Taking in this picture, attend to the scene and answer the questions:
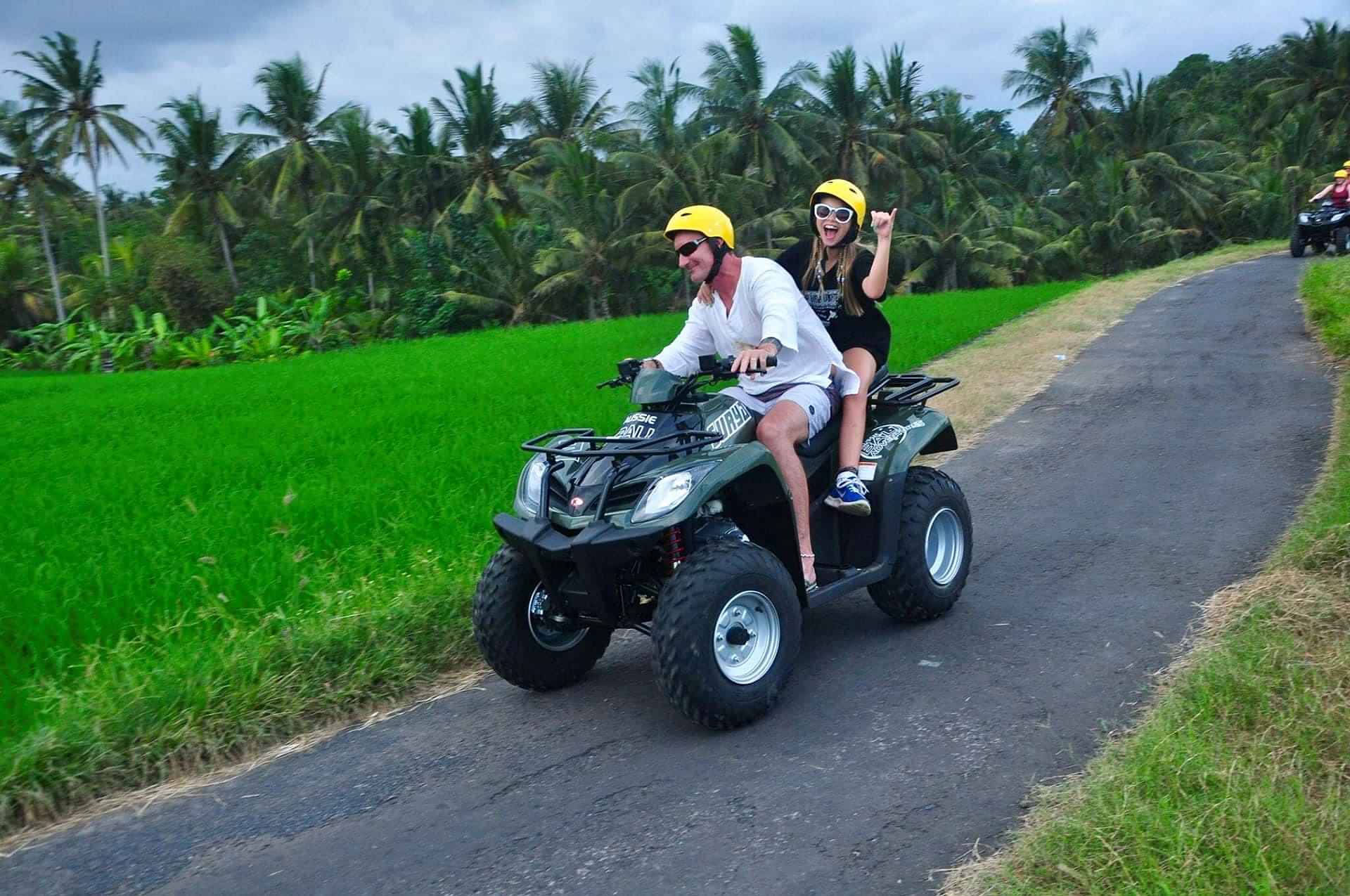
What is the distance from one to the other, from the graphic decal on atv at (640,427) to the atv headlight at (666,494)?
36 centimetres

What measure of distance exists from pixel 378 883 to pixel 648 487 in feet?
5.16

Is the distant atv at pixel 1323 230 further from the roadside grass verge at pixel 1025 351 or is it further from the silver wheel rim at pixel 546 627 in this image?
the silver wheel rim at pixel 546 627

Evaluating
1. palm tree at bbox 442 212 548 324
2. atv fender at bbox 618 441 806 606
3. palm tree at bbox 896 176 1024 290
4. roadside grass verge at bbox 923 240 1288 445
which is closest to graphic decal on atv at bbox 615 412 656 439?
atv fender at bbox 618 441 806 606

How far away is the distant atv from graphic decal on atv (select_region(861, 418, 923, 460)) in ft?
70.9

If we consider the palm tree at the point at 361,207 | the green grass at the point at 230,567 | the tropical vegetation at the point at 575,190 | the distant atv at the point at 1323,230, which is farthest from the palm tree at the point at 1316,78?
the green grass at the point at 230,567

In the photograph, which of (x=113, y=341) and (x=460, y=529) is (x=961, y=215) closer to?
(x=113, y=341)

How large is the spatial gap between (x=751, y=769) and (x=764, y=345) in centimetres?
159

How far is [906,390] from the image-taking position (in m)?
5.79

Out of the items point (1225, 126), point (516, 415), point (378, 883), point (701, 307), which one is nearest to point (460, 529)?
point (701, 307)

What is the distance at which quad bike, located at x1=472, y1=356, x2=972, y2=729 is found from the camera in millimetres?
4133

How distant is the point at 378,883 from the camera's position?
3.45 meters

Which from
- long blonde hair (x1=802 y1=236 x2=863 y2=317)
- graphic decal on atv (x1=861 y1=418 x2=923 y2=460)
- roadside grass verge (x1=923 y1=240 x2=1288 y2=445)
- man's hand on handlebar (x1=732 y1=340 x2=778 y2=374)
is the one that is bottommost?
roadside grass verge (x1=923 y1=240 x2=1288 y2=445)

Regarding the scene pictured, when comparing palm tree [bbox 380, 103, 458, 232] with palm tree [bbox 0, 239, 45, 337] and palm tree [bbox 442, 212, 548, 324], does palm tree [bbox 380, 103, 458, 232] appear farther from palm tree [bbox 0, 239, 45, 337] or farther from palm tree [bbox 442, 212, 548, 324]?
palm tree [bbox 0, 239, 45, 337]

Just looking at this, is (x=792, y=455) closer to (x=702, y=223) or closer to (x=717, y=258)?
(x=717, y=258)
